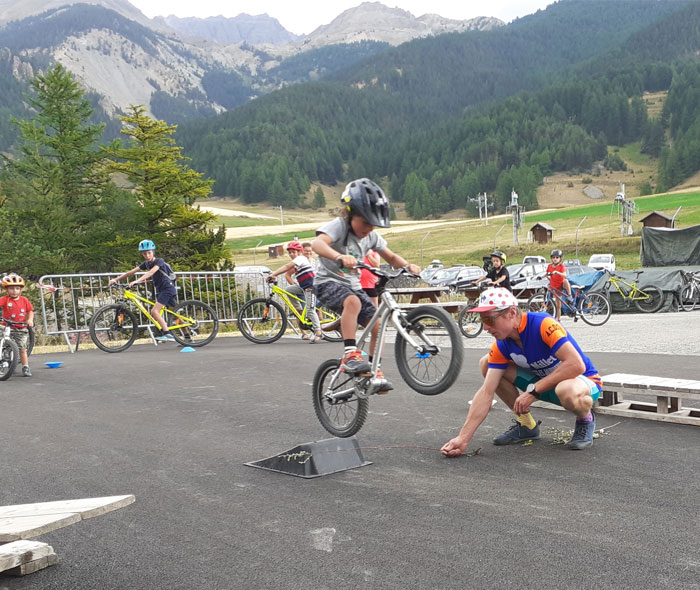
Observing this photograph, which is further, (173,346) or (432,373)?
(173,346)

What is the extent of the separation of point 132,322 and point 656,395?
427 inches

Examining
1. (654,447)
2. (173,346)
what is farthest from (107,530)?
(173,346)

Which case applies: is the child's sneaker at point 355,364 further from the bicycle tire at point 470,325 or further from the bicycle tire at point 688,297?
the bicycle tire at point 688,297

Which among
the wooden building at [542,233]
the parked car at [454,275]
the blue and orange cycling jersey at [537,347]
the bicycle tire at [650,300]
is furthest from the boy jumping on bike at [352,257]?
the wooden building at [542,233]

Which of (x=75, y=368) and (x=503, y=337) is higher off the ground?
(x=503, y=337)

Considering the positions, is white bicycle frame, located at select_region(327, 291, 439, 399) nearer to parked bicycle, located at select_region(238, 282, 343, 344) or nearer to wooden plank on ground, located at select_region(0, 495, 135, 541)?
wooden plank on ground, located at select_region(0, 495, 135, 541)

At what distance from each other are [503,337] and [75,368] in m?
8.90

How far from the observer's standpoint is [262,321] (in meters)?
14.9

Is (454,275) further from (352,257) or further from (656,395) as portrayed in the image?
(352,257)

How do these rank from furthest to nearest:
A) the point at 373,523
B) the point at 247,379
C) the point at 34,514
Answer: the point at 247,379
the point at 373,523
the point at 34,514

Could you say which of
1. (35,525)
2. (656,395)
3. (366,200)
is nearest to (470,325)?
(656,395)

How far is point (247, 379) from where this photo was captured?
10.0 metres

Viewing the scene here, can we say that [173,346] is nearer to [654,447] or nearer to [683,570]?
[654,447]

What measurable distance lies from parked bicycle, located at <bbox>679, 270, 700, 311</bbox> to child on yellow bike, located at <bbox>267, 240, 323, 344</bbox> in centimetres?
1307
